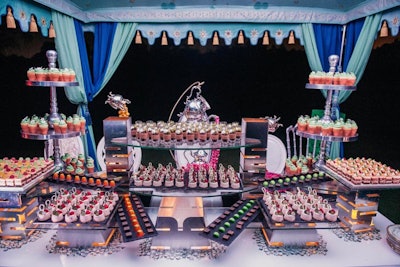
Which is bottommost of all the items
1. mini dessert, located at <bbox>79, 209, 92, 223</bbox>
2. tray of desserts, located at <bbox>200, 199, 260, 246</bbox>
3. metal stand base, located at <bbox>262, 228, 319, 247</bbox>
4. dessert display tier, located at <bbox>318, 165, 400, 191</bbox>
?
metal stand base, located at <bbox>262, 228, 319, 247</bbox>

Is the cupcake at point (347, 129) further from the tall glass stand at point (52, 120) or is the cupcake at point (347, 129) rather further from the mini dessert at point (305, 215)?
the tall glass stand at point (52, 120)

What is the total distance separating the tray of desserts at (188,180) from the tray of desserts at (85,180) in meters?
0.21

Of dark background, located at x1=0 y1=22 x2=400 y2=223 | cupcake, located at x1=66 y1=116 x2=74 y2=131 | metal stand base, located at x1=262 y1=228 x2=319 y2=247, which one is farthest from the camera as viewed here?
dark background, located at x1=0 y1=22 x2=400 y2=223

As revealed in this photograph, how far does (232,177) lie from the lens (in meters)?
2.77

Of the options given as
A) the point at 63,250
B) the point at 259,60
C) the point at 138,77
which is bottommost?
the point at 63,250

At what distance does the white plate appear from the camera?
445 cm

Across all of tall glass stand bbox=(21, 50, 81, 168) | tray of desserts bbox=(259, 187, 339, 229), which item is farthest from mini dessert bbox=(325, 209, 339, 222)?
tall glass stand bbox=(21, 50, 81, 168)

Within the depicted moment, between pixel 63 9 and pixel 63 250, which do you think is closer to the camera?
pixel 63 250

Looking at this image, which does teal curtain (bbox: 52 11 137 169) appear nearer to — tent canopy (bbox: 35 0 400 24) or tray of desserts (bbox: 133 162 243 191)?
tent canopy (bbox: 35 0 400 24)

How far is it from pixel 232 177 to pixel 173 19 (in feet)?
9.89

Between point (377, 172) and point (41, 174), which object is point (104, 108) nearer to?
point (41, 174)

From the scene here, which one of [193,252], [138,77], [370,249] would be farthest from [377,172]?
[138,77]

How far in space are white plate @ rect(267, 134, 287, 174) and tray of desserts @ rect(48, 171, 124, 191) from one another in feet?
7.78

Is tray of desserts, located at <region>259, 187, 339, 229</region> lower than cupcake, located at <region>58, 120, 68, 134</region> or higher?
lower
